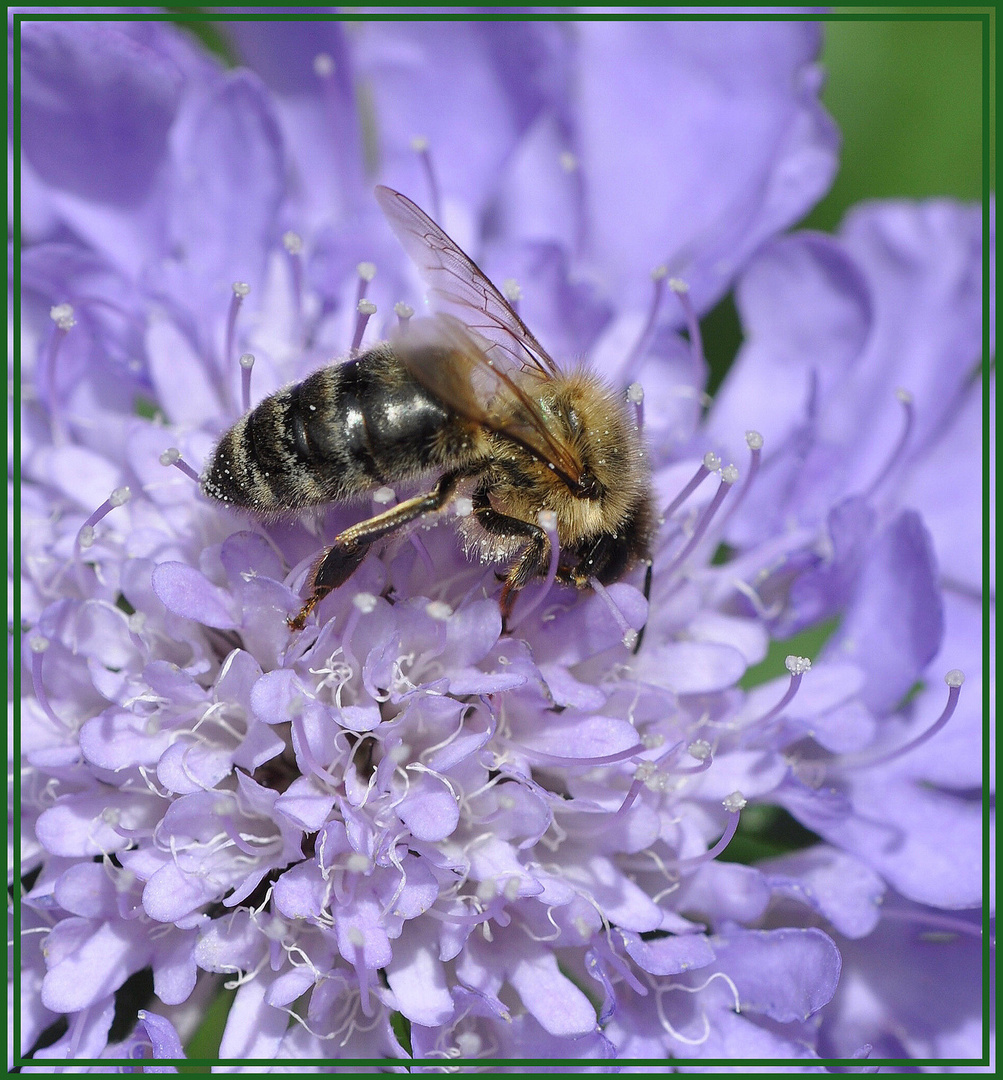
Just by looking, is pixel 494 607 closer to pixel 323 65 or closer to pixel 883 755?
pixel 883 755

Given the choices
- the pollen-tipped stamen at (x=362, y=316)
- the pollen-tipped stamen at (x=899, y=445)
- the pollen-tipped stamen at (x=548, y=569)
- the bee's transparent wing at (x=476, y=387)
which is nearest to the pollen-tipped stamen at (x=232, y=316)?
the pollen-tipped stamen at (x=362, y=316)

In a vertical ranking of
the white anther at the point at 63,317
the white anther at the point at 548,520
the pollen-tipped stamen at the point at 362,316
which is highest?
the pollen-tipped stamen at the point at 362,316

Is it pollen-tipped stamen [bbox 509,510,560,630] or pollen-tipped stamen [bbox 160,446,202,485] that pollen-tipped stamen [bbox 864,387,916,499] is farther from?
pollen-tipped stamen [bbox 160,446,202,485]

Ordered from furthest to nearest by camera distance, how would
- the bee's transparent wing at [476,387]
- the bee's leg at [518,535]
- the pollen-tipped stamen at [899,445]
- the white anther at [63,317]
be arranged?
the pollen-tipped stamen at [899,445] < the white anther at [63,317] < the bee's leg at [518,535] < the bee's transparent wing at [476,387]

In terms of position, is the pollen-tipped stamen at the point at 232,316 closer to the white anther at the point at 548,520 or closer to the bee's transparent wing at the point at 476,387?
the bee's transparent wing at the point at 476,387

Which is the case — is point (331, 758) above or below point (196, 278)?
below

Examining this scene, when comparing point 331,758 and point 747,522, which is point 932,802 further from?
point 331,758
